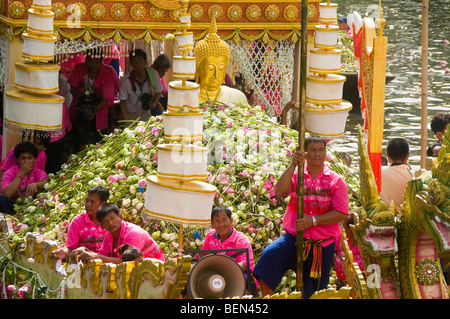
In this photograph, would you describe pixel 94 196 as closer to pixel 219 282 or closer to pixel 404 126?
pixel 219 282

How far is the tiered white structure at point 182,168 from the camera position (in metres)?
5.25

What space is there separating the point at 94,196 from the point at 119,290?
1435mm

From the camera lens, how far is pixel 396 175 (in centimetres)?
620

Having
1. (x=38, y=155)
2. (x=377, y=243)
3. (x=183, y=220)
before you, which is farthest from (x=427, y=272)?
(x=38, y=155)

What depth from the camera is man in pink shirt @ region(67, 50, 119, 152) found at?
845 cm

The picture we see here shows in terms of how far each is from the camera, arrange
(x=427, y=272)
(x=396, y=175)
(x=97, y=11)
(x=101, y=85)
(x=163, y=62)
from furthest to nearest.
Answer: (x=163, y=62), (x=101, y=85), (x=97, y=11), (x=396, y=175), (x=427, y=272)

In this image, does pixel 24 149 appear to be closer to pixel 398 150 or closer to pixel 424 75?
pixel 398 150

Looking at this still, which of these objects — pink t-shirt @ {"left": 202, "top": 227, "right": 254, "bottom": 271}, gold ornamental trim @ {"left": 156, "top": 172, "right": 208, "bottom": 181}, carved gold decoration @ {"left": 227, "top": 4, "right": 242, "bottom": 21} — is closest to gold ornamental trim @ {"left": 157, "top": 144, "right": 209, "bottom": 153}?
gold ornamental trim @ {"left": 156, "top": 172, "right": 208, "bottom": 181}

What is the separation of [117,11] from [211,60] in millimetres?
961

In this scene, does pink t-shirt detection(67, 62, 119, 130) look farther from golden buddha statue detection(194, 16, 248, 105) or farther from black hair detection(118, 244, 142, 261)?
black hair detection(118, 244, 142, 261)

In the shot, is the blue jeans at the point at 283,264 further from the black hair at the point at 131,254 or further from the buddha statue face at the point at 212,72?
the buddha statue face at the point at 212,72

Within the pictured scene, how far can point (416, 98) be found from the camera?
1387 centimetres

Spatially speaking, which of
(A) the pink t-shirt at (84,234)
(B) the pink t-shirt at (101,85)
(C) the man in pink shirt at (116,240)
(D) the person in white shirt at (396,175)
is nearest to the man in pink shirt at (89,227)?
(A) the pink t-shirt at (84,234)
